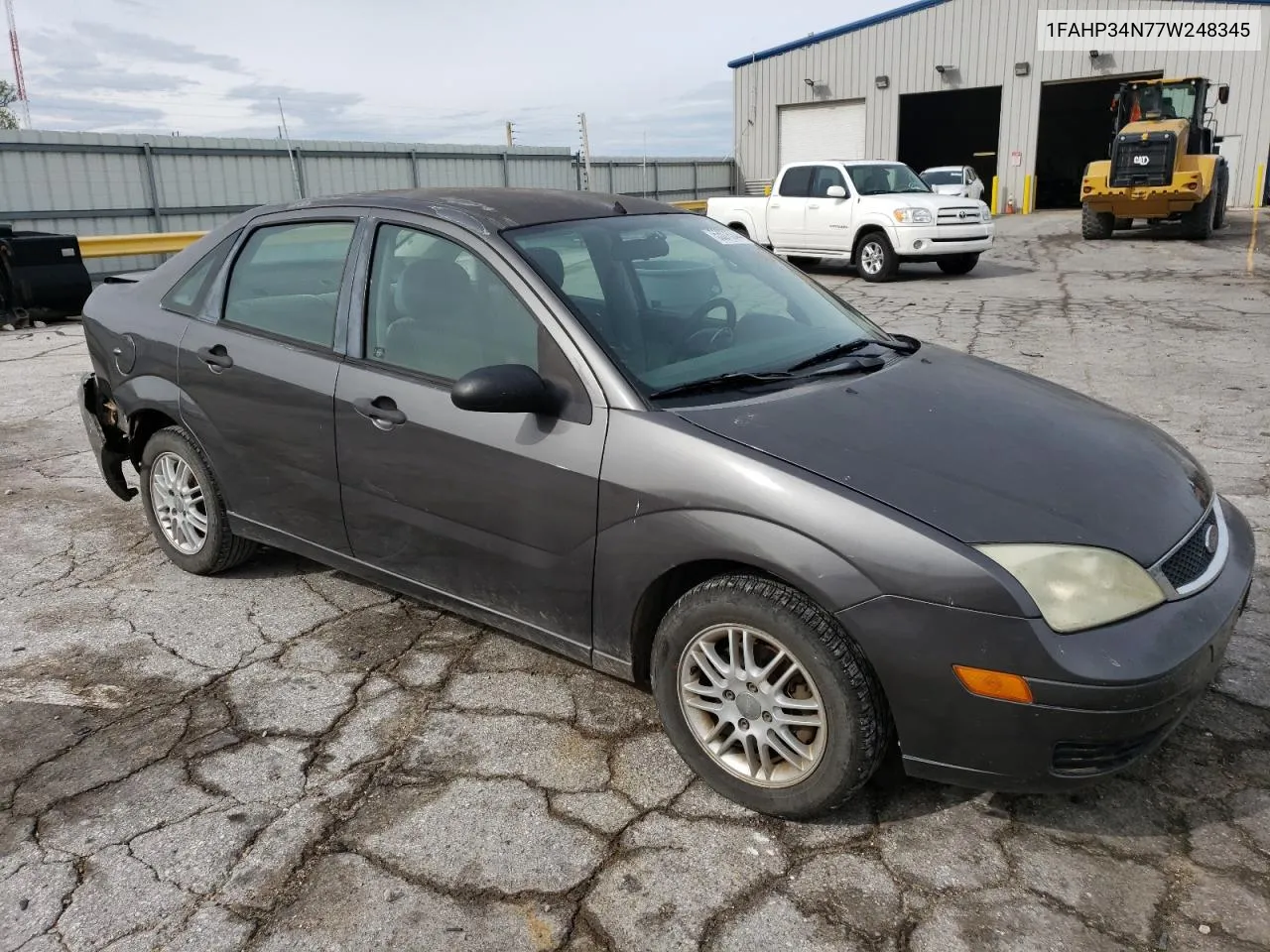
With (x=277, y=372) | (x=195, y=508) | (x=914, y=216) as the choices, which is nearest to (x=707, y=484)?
(x=277, y=372)

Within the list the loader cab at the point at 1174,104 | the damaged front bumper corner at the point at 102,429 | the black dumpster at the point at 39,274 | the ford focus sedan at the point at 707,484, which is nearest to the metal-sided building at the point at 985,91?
the loader cab at the point at 1174,104

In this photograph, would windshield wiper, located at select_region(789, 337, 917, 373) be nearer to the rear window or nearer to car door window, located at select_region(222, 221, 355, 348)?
car door window, located at select_region(222, 221, 355, 348)

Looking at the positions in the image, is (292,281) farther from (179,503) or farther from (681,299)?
(681,299)

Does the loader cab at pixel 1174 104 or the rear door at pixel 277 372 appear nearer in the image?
the rear door at pixel 277 372

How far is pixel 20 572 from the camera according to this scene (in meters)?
4.56

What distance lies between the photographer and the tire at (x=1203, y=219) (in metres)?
18.8

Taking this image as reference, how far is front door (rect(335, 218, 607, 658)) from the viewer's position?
2.93 m

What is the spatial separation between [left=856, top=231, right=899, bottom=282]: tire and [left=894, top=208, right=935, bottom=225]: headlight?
1.28ft

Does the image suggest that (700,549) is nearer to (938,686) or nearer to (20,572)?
(938,686)

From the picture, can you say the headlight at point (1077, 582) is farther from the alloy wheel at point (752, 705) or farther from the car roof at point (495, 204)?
the car roof at point (495, 204)

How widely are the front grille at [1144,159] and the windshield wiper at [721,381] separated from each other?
705 inches

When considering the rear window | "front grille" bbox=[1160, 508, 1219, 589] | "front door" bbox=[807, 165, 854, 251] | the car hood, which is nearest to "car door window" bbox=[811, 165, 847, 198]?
"front door" bbox=[807, 165, 854, 251]

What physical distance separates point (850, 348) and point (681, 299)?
618 millimetres

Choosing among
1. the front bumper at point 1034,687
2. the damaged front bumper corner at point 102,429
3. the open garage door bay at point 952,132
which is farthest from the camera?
the open garage door bay at point 952,132
